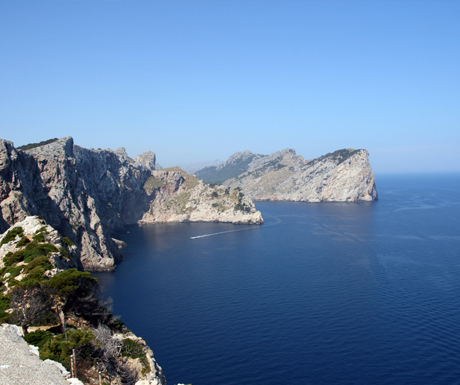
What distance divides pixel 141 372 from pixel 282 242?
9837 cm

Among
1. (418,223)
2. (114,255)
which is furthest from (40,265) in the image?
(418,223)

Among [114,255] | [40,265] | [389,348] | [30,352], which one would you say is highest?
[40,265]

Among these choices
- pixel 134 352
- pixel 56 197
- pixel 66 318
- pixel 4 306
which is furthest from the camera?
pixel 56 197

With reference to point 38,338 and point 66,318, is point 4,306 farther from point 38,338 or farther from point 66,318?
point 38,338

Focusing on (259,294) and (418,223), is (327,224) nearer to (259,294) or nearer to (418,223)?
(418,223)

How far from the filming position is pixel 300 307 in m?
69.8

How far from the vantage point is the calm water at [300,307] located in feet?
165

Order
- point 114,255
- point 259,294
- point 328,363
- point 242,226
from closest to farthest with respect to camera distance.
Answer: point 328,363 < point 259,294 < point 114,255 < point 242,226

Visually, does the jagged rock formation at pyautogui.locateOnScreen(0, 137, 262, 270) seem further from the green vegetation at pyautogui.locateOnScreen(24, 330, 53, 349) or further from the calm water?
the green vegetation at pyautogui.locateOnScreen(24, 330, 53, 349)

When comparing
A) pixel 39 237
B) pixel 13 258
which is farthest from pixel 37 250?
pixel 39 237

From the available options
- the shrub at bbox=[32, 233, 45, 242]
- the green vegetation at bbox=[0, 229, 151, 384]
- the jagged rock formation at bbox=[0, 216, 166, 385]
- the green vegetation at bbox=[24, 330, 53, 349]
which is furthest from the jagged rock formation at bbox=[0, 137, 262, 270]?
the green vegetation at bbox=[24, 330, 53, 349]

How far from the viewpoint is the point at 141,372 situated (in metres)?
35.8

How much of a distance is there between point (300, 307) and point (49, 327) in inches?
1852

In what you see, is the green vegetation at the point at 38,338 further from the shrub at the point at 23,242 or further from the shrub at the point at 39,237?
the shrub at the point at 23,242
